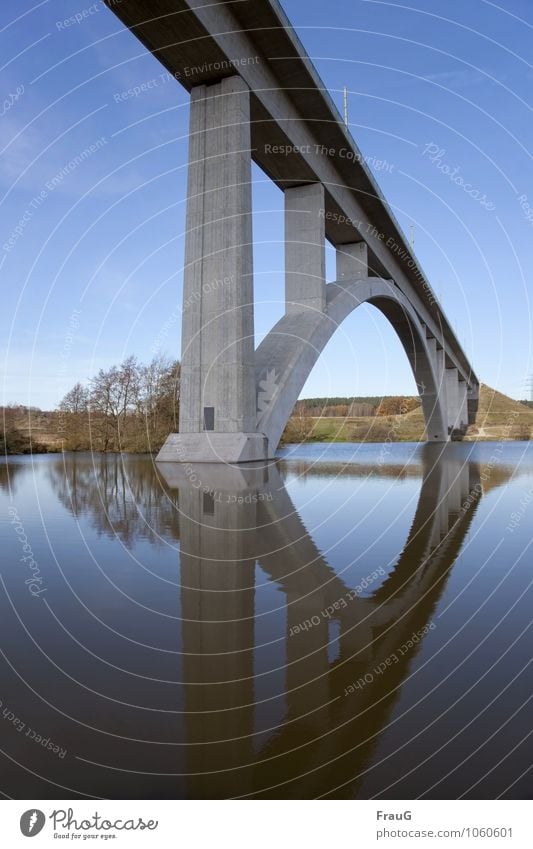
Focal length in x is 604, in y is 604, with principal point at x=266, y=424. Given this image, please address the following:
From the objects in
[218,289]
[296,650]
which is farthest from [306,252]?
[296,650]

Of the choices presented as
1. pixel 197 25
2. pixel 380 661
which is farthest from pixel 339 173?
pixel 380 661

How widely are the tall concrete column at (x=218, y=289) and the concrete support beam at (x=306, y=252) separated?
475cm

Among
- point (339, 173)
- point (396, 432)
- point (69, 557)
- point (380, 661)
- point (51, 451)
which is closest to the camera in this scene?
point (380, 661)

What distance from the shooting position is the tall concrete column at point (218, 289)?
14898 millimetres

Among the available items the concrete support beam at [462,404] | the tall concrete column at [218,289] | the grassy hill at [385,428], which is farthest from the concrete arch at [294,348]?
the concrete support beam at [462,404]

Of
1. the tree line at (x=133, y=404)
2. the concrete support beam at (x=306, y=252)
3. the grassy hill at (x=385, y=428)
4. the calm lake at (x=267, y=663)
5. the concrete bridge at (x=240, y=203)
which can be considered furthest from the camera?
the grassy hill at (x=385, y=428)

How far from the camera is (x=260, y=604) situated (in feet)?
11.3

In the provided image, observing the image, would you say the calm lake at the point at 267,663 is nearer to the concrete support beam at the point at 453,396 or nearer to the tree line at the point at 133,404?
the tree line at the point at 133,404

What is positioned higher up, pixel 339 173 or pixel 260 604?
pixel 339 173

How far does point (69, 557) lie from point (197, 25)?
41.9ft

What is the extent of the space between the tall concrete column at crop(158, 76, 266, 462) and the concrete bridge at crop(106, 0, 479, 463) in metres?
0.03

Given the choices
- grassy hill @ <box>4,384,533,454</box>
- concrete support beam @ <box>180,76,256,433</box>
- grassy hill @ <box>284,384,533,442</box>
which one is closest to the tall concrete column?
concrete support beam @ <box>180,76,256,433</box>
